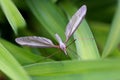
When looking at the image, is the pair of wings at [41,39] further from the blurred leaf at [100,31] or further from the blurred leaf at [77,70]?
the blurred leaf at [100,31]

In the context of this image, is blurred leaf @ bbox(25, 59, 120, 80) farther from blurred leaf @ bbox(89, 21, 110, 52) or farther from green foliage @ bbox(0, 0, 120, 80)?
blurred leaf @ bbox(89, 21, 110, 52)

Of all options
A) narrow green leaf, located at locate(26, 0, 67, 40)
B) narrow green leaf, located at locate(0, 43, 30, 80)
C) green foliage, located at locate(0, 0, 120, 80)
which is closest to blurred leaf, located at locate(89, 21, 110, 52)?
green foliage, located at locate(0, 0, 120, 80)

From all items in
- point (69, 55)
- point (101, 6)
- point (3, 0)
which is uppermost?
point (3, 0)

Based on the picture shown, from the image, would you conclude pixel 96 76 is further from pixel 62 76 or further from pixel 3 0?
pixel 3 0

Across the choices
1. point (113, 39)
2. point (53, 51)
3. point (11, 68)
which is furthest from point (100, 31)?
point (11, 68)

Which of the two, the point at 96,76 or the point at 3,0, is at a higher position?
the point at 3,0

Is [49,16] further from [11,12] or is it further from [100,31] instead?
[100,31]

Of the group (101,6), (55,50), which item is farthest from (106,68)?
(101,6)
